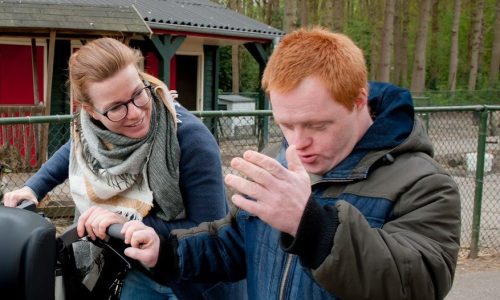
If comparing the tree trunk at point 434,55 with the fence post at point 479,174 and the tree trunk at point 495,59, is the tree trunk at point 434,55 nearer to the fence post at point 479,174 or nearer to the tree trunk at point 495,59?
the tree trunk at point 495,59

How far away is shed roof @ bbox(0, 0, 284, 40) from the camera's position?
1225 cm

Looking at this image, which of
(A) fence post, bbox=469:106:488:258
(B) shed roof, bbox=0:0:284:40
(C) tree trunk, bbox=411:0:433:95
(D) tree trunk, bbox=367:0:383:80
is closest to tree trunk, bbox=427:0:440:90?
(D) tree trunk, bbox=367:0:383:80

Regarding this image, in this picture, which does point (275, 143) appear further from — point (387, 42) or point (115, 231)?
point (387, 42)

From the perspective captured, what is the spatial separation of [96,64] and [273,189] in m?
1.07

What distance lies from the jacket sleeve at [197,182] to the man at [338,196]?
0.30 metres

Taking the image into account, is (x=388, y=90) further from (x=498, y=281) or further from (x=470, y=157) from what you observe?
(x=470, y=157)

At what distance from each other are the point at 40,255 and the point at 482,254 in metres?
5.26

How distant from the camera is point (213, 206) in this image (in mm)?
2131

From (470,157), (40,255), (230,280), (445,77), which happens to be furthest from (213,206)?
(445,77)

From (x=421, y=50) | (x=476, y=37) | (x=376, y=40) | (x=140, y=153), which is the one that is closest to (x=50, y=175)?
(x=140, y=153)

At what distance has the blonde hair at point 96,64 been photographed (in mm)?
2064

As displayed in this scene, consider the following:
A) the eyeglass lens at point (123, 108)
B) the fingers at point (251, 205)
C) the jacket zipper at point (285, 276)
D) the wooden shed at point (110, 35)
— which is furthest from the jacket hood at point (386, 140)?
the wooden shed at point (110, 35)

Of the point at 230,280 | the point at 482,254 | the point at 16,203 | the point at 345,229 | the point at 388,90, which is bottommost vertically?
the point at 482,254

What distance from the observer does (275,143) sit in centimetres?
319
